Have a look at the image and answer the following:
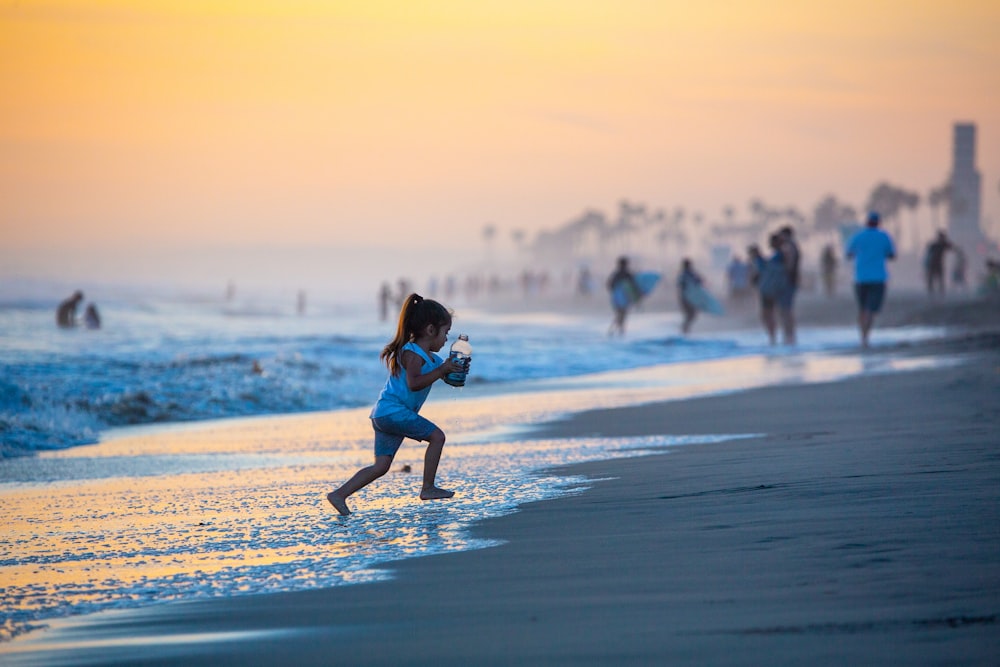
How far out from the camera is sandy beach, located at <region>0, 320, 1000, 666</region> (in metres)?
3.00

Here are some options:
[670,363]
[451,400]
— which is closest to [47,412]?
[451,400]

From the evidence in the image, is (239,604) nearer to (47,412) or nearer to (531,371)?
(47,412)

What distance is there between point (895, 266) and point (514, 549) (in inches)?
4992

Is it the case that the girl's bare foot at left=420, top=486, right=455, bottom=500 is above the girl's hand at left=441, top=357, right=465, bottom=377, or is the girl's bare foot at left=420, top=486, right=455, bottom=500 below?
below

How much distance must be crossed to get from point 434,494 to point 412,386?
567 mm

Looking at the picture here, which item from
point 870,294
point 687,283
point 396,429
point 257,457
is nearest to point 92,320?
point 687,283

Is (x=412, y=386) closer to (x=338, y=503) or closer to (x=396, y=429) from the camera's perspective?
(x=396, y=429)

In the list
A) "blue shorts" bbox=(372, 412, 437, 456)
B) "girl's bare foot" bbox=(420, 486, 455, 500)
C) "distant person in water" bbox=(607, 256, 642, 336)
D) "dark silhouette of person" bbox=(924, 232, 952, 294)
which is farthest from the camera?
"dark silhouette of person" bbox=(924, 232, 952, 294)

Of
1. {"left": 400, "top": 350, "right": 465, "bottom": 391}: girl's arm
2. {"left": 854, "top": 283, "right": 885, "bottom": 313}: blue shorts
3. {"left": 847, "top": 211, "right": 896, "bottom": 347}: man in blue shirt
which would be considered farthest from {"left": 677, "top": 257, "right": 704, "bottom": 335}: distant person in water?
{"left": 400, "top": 350, "right": 465, "bottom": 391}: girl's arm

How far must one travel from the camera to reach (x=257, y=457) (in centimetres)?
813

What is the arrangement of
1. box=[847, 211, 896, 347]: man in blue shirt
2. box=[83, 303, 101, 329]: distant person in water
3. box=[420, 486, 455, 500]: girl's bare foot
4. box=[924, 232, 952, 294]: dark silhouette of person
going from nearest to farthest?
box=[420, 486, 455, 500]: girl's bare foot < box=[847, 211, 896, 347]: man in blue shirt < box=[83, 303, 101, 329]: distant person in water < box=[924, 232, 952, 294]: dark silhouette of person

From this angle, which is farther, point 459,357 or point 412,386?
point 412,386

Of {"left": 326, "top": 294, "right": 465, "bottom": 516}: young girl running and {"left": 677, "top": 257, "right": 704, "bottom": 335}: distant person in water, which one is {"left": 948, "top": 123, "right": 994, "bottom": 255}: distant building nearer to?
{"left": 677, "top": 257, "right": 704, "bottom": 335}: distant person in water

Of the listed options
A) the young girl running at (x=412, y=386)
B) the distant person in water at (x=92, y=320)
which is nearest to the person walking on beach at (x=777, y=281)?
the young girl running at (x=412, y=386)
